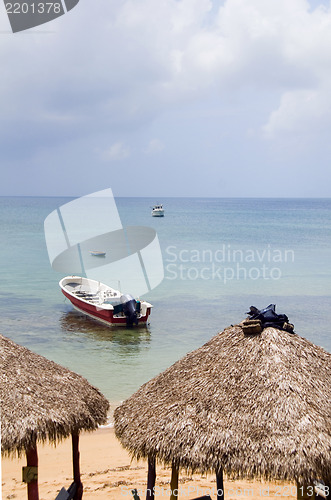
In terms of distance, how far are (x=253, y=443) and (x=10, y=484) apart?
523 cm

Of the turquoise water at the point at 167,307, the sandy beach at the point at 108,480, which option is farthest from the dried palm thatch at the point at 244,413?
the turquoise water at the point at 167,307

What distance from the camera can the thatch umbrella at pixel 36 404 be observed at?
605 centimetres

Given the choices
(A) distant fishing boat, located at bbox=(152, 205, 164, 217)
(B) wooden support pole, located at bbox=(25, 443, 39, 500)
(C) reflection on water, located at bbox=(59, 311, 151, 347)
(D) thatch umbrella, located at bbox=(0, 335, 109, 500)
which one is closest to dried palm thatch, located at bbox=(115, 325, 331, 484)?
(D) thatch umbrella, located at bbox=(0, 335, 109, 500)

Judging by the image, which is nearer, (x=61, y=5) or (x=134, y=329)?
(x=61, y=5)

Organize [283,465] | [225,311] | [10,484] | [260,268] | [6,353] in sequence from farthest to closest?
[260,268], [225,311], [10,484], [6,353], [283,465]

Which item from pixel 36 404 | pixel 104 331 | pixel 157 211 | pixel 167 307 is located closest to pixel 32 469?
pixel 36 404

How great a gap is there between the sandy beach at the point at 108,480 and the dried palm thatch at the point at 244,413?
2.31 metres

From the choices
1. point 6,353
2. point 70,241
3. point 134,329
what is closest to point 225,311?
point 134,329

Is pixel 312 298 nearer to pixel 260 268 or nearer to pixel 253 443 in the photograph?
pixel 260 268

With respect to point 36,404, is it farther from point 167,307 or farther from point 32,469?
point 167,307

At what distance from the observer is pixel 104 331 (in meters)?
21.1

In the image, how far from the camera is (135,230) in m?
74.2

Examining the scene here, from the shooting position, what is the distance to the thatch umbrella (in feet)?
19.8

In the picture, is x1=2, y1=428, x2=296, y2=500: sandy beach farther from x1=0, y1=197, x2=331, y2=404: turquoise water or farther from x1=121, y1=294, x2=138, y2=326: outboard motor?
x1=121, y1=294, x2=138, y2=326: outboard motor
